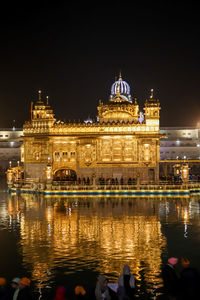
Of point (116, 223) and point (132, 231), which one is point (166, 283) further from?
point (116, 223)

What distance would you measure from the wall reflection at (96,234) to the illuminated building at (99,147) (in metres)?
8.41

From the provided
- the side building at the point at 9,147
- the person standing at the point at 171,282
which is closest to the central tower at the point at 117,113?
the person standing at the point at 171,282

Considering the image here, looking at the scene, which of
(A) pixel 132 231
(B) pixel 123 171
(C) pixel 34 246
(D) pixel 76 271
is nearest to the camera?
(D) pixel 76 271

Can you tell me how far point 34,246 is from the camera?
19.5 metres

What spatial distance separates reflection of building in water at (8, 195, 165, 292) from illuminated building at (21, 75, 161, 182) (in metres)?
11.1

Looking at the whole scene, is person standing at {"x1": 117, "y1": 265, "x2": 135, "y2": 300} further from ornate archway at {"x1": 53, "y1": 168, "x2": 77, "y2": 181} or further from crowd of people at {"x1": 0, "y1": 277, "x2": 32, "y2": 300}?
ornate archway at {"x1": 53, "y1": 168, "x2": 77, "y2": 181}

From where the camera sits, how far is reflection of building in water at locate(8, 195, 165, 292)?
16.4m

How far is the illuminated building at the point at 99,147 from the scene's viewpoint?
4466 centimetres

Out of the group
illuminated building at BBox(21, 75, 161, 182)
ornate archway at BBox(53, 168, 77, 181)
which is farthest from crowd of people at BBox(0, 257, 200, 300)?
ornate archway at BBox(53, 168, 77, 181)

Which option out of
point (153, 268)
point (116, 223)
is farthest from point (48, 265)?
point (116, 223)

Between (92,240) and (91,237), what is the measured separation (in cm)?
72

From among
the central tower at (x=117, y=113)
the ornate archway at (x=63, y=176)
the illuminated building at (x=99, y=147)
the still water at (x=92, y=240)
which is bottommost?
the still water at (x=92, y=240)

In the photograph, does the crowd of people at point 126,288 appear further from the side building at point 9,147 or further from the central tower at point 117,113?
the side building at point 9,147

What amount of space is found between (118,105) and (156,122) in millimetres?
4509
